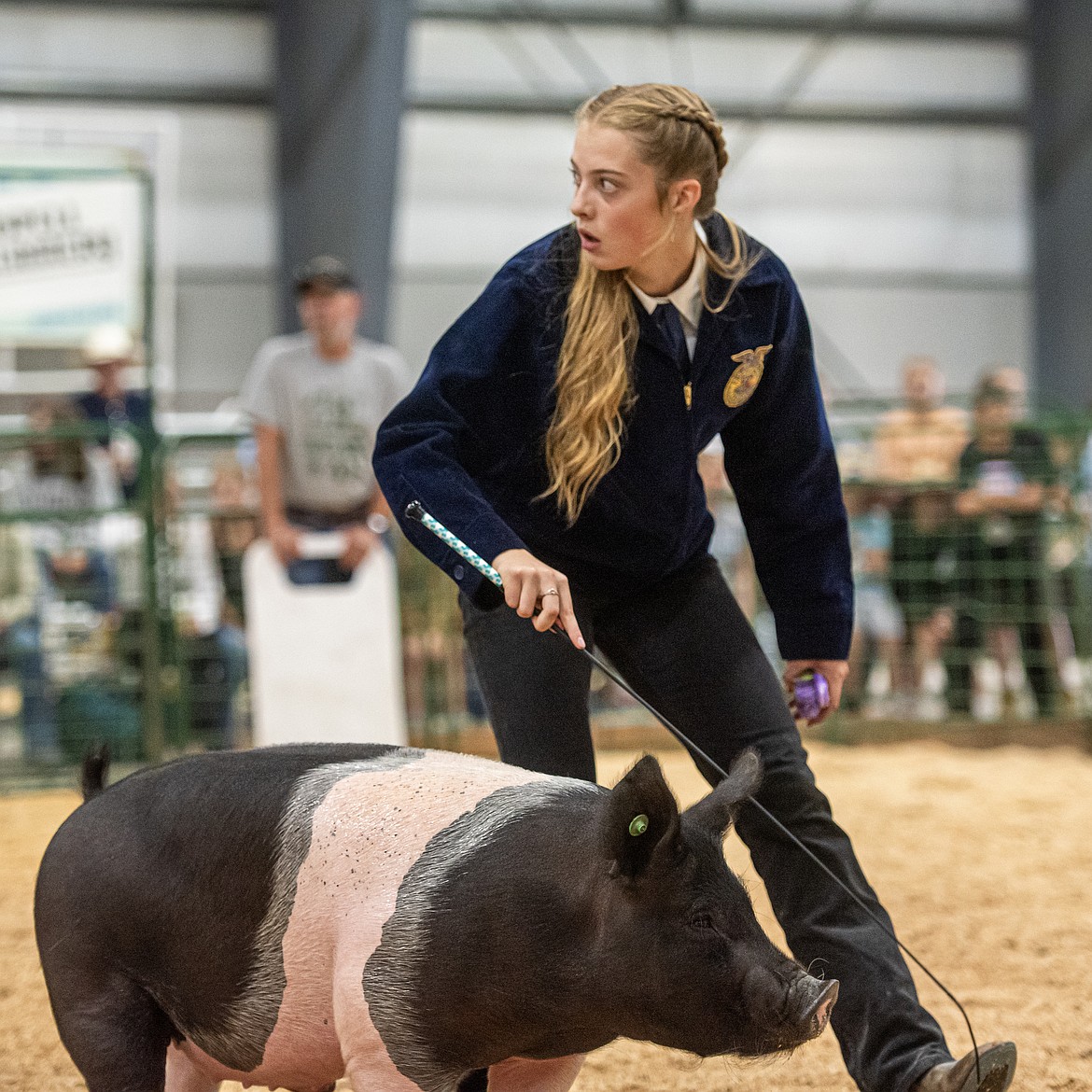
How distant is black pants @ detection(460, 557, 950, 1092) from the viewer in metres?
2.50

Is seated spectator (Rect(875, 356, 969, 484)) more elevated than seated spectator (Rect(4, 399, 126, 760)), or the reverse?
seated spectator (Rect(875, 356, 969, 484))

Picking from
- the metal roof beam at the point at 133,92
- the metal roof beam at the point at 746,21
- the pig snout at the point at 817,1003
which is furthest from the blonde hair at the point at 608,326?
the metal roof beam at the point at 133,92

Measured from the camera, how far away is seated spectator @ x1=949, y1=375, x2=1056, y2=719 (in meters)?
7.85

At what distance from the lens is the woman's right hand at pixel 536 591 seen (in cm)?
220

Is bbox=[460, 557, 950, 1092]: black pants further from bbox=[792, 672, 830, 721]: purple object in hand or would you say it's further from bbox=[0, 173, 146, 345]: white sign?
bbox=[0, 173, 146, 345]: white sign

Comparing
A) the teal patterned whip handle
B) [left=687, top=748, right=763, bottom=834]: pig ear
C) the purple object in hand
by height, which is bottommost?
[left=687, top=748, right=763, bottom=834]: pig ear

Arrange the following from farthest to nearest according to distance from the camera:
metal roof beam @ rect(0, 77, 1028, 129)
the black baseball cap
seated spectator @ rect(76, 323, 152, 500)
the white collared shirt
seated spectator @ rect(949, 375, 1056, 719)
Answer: metal roof beam @ rect(0, 77, 1028, 129), seated spectator @ rect(949, 375, 1056, 719), seated spectator @ rect(76, 323, 152, 500), the black baseball cap, the white collared shirt

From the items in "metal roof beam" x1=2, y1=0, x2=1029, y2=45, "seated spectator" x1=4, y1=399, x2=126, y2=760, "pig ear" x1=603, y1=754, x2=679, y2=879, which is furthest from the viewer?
"metal roof beam" x1=2, y1=0, x2=1029, y2=45

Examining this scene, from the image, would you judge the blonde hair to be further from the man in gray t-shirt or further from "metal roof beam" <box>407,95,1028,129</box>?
"metal roof beam" <box>407,95,1028,129</box>

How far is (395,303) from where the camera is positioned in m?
16.7

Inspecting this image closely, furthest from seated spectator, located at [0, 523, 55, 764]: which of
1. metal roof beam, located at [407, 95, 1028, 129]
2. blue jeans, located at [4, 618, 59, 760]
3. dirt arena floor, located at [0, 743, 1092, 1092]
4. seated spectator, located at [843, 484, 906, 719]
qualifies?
metal roof beam, located at [407, 95, 1028, 129]

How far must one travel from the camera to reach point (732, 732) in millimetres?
2637

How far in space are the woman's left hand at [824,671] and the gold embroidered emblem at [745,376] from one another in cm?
53

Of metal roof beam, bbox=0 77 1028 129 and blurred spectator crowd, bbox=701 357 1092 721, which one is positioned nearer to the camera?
blurred spectator crowd, bbox=701 357 1092 721
